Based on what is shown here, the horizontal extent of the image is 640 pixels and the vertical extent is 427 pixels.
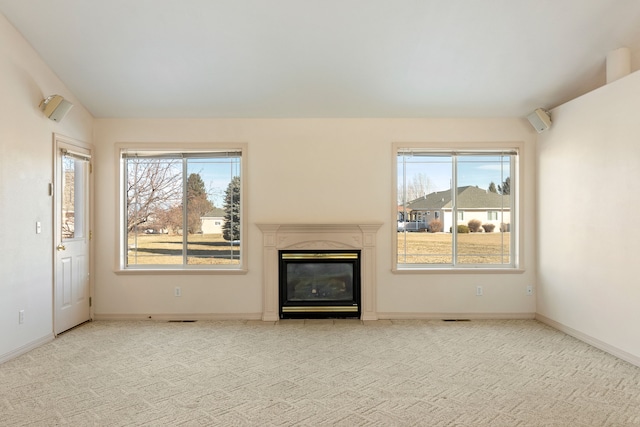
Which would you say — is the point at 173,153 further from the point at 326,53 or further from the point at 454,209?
the point at 454,209

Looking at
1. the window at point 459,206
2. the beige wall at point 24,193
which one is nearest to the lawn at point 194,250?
the beige wall at point 24,193

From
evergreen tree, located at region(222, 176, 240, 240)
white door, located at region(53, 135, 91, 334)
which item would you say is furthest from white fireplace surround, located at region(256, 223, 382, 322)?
white door, located at region(53, 135, 91, 334)

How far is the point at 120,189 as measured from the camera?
5.10 metres

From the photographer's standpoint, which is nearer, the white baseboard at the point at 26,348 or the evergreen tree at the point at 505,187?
the white baseboard at the point at 26,348

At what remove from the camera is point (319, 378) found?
3248 millimetres

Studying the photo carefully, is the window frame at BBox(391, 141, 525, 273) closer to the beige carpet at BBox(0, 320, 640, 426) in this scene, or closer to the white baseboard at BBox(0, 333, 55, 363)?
the beige carpet at BBox(0, 320, 640, 426)

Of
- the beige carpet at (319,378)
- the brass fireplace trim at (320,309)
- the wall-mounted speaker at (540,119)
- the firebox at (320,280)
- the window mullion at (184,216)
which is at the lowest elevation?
the beige carpet at (319,378)

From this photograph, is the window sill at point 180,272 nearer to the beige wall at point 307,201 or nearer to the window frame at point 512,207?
the beige wall at point 307,201

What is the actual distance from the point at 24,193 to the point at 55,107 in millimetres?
936

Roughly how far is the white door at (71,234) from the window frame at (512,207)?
379cm

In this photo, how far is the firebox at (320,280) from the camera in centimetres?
501

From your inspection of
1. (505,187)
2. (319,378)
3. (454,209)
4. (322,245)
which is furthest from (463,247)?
(319,378)

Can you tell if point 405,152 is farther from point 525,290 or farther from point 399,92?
point 525,290

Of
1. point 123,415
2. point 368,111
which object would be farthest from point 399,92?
point 123,415
